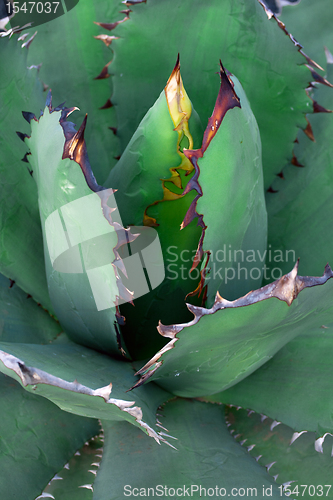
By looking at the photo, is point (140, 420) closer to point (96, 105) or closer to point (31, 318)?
point (31, 318)

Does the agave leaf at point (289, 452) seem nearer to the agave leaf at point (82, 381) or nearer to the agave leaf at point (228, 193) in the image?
the agave leaf at point (82, 381)

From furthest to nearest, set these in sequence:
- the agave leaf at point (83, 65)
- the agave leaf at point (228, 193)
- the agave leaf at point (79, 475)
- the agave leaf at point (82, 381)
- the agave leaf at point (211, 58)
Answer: the agave leaf at point (83, 65)
the agave leaf at point (211, 58)
the agave leaf at point (79, 475)
the agave leaf at point (228, 193)
the agave leaf at point (82, 381)

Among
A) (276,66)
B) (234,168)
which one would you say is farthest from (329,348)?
(276,66)

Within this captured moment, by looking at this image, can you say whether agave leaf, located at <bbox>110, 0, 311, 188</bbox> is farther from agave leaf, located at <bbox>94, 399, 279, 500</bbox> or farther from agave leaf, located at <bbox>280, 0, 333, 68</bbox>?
agave leaf, located at <bbox>94, 399, 279, 500</bbox>

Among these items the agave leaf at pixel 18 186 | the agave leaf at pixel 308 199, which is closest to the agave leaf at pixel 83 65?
the agave leaf at pixel 18 186

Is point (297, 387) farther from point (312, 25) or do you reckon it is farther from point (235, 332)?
point (312, 25)

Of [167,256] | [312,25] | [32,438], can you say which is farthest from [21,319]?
[312,25]
